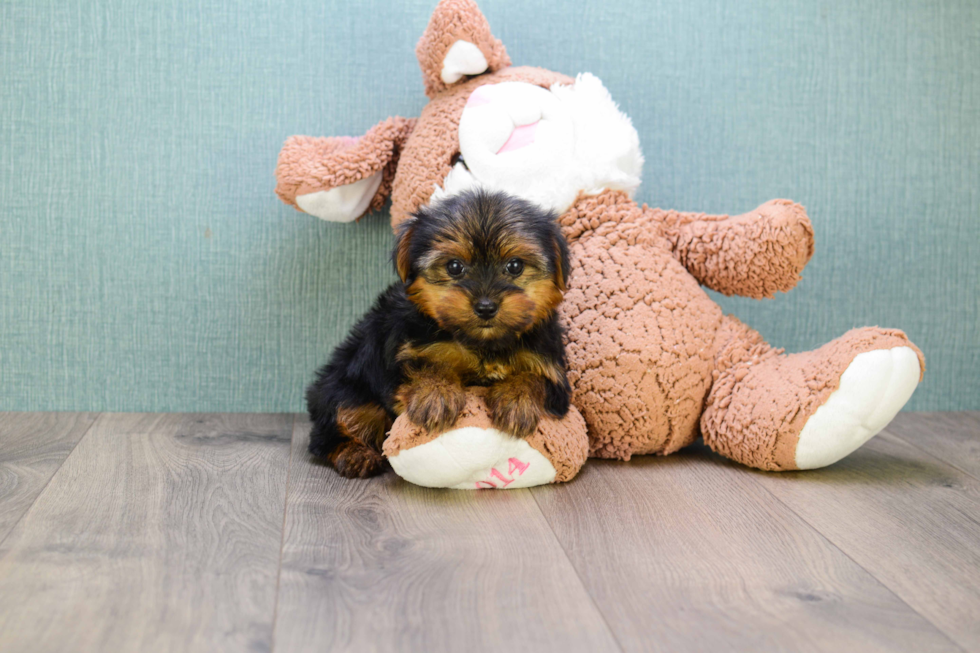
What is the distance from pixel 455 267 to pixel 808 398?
950 mm

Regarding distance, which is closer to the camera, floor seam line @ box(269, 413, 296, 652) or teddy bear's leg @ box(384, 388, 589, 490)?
floor seam line @ box(269, 413, 296, 652)

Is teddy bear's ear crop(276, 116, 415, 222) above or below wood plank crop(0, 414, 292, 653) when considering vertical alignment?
above

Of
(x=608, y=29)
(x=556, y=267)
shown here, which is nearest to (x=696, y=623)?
(x=556, y=267)

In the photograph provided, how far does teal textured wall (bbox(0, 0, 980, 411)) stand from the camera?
99.9 inches

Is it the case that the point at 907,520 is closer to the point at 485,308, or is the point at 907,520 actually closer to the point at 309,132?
the point at 485,308

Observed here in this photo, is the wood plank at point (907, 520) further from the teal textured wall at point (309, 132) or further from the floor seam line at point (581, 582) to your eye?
the teal textured wall at point (309, 132)

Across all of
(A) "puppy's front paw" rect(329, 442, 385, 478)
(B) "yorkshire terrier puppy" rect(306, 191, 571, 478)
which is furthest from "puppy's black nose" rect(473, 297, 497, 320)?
(A) "puppy's front paw" rect(329, 442, 385, 478)

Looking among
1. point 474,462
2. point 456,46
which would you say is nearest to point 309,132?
point 456,46

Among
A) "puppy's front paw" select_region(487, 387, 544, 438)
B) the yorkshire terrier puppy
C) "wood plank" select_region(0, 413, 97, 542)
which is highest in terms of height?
the yorkshire terrier puppy

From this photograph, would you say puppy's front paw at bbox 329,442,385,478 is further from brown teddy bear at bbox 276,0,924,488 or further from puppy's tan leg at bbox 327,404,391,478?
brown teddy bear at bbox 276,0,924,488

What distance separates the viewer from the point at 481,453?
1854 millimetres

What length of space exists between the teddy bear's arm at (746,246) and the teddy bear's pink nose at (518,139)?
0.43 metres

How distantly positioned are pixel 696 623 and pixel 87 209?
2.18 m

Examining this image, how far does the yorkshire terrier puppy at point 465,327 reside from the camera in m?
1.75
